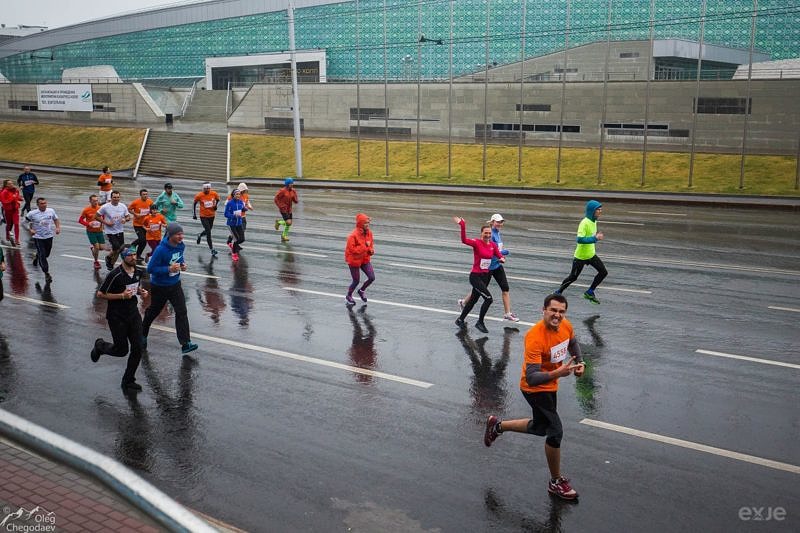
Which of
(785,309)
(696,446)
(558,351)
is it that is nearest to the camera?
(558,351)

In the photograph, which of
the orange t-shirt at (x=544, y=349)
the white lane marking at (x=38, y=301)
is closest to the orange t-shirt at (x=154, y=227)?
the white lane marking at (x=38, y=301)

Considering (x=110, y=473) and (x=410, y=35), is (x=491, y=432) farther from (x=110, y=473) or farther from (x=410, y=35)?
(x=410, y=35)

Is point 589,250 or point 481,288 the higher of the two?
point 589,250

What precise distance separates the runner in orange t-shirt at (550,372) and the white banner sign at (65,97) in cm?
6151

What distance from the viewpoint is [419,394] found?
30.7ft

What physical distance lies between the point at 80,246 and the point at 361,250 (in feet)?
34.8

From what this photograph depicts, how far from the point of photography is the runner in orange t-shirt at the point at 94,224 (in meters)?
17.0

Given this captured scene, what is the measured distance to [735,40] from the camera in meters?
66.0

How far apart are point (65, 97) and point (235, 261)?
5093 cm

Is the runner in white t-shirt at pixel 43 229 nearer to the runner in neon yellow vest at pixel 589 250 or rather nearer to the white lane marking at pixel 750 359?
the runner in neon yellow vest at pixel 589 250

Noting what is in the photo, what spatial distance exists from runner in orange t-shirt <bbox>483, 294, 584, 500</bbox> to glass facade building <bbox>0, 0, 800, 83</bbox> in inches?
1739

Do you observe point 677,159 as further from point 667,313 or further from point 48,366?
point 48,366

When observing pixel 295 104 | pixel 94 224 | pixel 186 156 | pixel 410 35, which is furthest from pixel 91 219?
pixel 410 35

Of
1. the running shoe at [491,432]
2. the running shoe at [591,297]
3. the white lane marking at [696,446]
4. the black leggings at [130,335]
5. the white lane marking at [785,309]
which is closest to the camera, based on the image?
the white lane marking at [696,446]
